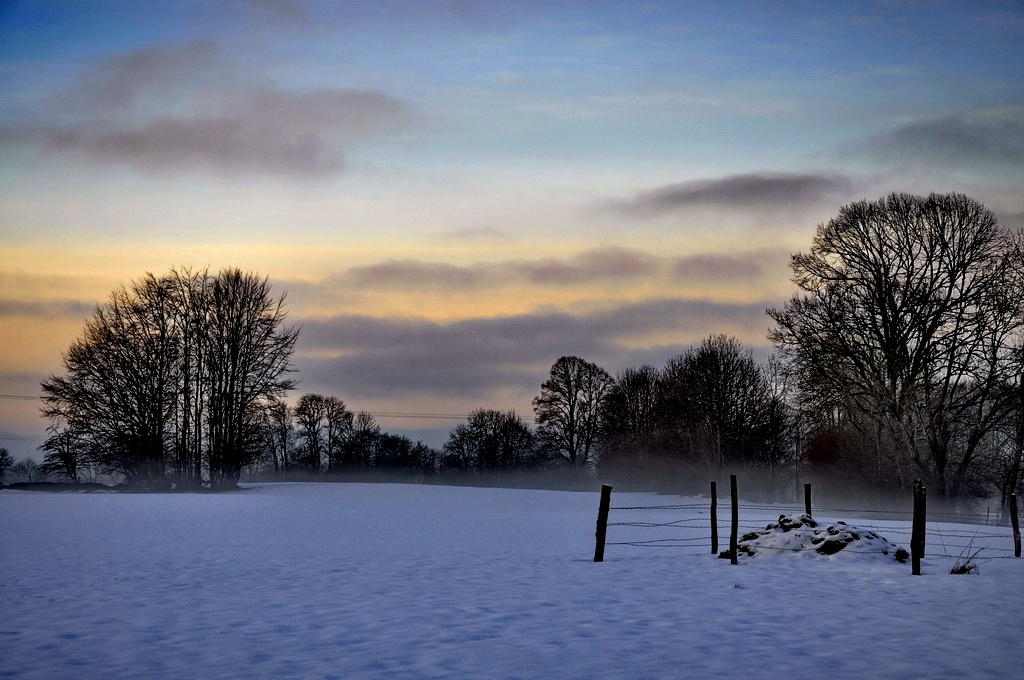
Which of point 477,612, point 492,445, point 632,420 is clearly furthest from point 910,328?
point 492,445

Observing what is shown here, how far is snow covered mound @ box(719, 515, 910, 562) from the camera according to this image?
1681 centimetres

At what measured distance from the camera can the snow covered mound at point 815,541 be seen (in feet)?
55.2

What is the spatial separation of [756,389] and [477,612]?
52.9 metres

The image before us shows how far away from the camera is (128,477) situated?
4712 centimetres

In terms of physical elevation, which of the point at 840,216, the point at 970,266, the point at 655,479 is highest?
the point at 840,216

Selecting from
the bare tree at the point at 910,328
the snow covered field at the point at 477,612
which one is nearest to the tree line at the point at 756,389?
the bare tree at the point at 910,328

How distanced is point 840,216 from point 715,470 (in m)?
25.5

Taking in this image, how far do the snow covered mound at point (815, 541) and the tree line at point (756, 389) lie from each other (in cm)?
1810

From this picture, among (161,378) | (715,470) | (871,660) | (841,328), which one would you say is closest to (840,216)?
(841,328)

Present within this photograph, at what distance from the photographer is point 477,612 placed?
1104 centimetres

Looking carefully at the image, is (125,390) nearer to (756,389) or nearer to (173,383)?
(173,383)

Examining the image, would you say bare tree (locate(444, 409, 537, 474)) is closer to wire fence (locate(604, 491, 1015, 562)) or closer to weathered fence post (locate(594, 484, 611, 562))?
wire fence (locate(604, 491, 1015, 562))

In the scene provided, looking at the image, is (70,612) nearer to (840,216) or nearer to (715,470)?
(840,216)

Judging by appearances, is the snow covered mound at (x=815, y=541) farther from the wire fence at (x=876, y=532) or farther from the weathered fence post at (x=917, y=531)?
the weathered fence post at (x=917, y=531)
